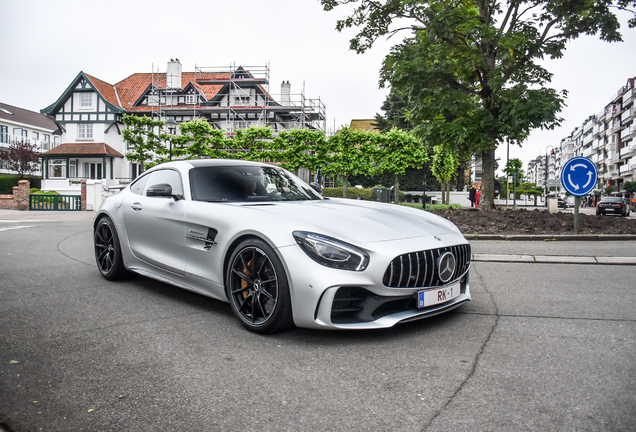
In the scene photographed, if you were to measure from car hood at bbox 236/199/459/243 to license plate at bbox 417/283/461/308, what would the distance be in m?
0.44

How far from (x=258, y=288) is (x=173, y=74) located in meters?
52.3

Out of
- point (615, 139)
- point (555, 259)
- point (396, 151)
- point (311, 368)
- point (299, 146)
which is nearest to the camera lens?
point (311, 368)

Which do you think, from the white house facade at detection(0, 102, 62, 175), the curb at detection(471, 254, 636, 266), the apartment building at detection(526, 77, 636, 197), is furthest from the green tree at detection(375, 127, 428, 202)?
the white house facade at detection(0, 102, 62, 175)

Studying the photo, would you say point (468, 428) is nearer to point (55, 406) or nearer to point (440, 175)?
point (55, 406)

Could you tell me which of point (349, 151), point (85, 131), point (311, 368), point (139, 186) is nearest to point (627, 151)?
point (349, 151)

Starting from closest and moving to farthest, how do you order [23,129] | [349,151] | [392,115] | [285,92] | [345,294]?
[345,294]
[349,151]
[392,115]
[285,92]
[23,129]

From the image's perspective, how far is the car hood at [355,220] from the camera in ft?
12.2

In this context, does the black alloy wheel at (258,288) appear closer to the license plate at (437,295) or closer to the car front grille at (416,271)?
the car front grille at (416,271)

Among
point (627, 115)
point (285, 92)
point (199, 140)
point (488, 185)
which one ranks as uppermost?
point (627, 115)

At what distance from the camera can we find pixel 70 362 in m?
3.27

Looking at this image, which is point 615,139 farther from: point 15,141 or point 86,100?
point 15,141

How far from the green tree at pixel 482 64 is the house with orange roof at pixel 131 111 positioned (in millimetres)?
34474

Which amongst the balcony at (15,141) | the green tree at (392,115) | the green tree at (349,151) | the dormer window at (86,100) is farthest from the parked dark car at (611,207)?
the balcony at (15,141)

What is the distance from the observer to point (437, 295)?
381 cm
